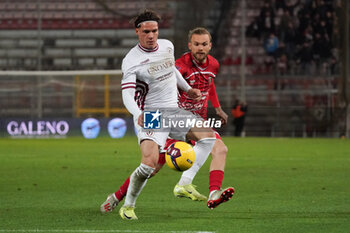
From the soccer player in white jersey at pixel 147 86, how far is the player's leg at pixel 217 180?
53 centimetres

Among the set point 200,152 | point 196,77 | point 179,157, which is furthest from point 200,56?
point 179,157

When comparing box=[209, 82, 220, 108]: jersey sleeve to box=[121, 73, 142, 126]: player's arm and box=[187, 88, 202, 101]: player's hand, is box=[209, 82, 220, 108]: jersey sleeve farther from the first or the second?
box=[121, 73, 142, 126]: player's arm

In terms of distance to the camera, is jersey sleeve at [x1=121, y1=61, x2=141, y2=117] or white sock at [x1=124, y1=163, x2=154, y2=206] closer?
jersey sleeve at [x1=121, y1=61, x2=141, y2=117]

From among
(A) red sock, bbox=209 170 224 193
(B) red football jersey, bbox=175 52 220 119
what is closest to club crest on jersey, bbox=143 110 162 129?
(A) red sock, bbox=209 170 224 193

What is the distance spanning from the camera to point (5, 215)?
722cm

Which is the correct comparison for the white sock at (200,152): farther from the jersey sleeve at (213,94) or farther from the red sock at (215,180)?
the jersey sleeve at (213,94)

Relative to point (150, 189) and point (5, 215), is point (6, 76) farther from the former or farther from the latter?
point (5, 215)

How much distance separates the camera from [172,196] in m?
8.99

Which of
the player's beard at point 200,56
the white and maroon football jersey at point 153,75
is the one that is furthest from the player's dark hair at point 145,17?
the player's beard at point 200,56

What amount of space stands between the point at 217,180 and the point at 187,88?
3.17 feet

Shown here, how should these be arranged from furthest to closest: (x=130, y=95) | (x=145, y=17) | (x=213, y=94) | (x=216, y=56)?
(x=216, y=56), (x=213, y=94), (x=145, y=17), (x=130, y=95)

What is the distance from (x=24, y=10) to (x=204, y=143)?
2340 cm

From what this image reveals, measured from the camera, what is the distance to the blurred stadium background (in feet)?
85.8

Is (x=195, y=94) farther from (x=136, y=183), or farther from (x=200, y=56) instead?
(x=136, y=183)
